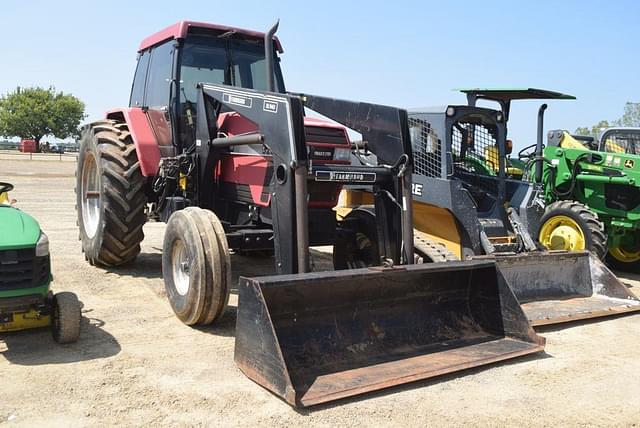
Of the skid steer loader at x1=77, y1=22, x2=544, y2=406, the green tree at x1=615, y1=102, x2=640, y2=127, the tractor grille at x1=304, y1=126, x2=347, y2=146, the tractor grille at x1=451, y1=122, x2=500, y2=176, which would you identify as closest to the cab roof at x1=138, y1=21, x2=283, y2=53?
the skid steer loader at x1=77, y1=22, x2=544, y2=406

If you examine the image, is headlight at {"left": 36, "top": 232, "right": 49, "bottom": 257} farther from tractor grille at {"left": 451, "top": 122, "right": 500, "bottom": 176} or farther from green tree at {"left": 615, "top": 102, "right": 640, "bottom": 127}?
green tree at {"left": 615, "top": 102, "right": 640, "bottom": 127}

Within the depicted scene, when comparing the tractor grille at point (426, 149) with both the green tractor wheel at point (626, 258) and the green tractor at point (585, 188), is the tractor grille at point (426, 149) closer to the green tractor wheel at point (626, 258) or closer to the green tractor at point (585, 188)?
the green tractor at point (585, 188)

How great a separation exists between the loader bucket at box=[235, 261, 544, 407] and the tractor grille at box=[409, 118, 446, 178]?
2.29m

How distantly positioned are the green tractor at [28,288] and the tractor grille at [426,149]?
4237 millimetres

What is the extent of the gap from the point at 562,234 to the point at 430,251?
9.90 ft

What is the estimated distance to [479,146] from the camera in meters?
8.09

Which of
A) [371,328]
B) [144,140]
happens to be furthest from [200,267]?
[144,140]

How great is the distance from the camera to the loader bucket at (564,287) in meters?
6.02

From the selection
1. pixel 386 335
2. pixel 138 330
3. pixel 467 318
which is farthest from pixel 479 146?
pixel 138 330

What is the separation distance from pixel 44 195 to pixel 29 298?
1415 centimetres

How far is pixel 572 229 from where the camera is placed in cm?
831

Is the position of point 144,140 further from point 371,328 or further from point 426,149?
point 371,328

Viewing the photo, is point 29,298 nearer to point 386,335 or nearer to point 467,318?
point 386,335

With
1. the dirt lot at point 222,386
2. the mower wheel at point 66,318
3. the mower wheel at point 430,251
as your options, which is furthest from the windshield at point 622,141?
the mower wheel at point 66,318
